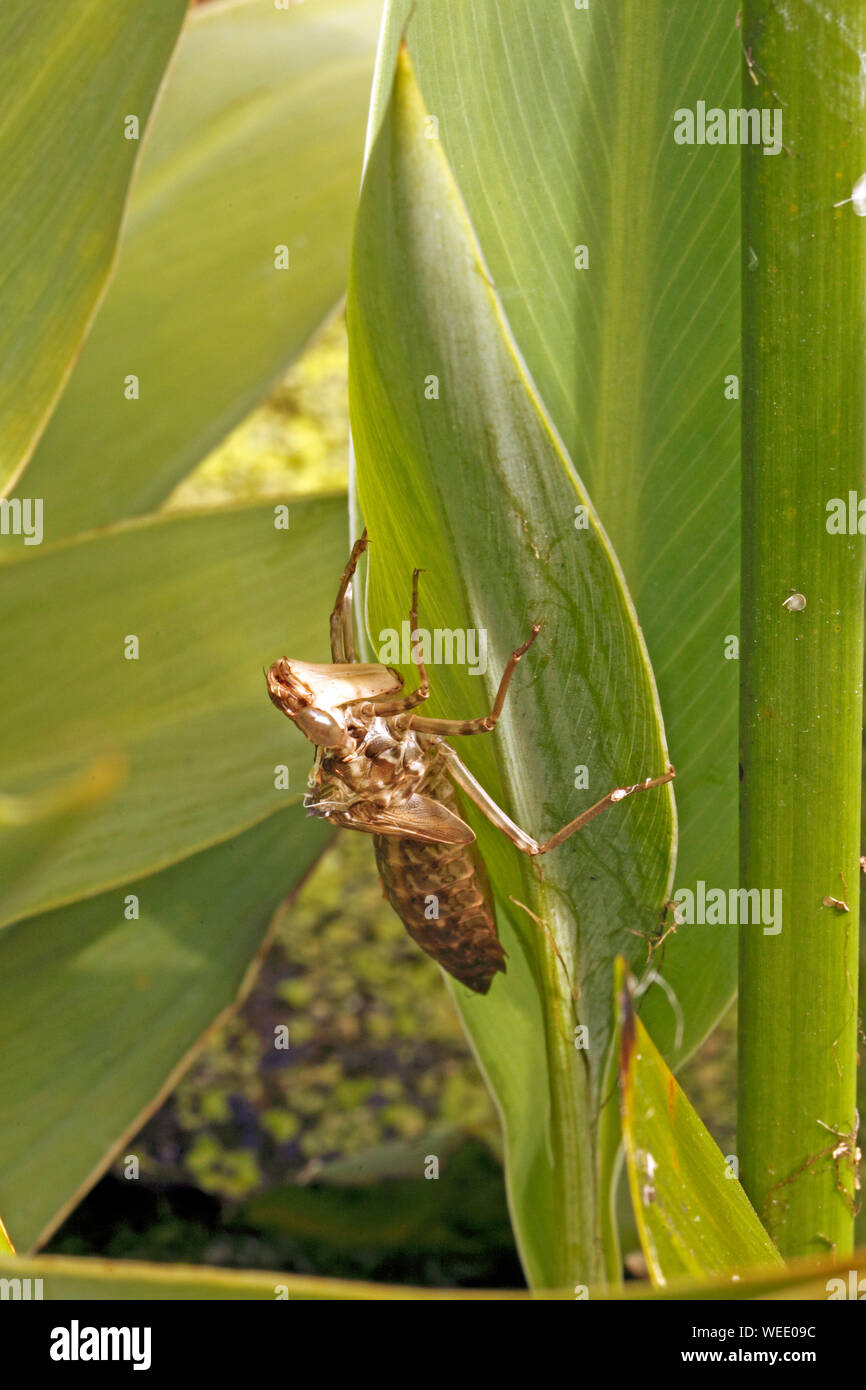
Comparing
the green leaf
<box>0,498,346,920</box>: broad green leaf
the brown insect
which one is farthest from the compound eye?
the green leaf

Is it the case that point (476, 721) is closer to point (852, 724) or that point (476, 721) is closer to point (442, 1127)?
point (852, 724)

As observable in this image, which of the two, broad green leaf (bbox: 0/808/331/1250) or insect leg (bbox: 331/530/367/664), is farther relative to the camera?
broad green leaf (bbox: 0/808/331/1250)

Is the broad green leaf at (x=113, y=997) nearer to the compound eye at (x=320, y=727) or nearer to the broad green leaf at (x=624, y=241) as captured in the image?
the compound eye at (x=320, y=727)

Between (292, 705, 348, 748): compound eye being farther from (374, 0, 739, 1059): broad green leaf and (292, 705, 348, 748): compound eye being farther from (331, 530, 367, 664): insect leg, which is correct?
(374, 0, 739, 1059): broad green leaf

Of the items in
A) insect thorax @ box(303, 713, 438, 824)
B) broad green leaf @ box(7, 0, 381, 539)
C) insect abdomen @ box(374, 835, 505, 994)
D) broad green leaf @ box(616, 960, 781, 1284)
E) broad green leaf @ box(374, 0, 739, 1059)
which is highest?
broad green leaf @ box(7, 0, 381, 539)

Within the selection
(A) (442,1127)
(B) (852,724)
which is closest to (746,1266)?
(B) (852,724)

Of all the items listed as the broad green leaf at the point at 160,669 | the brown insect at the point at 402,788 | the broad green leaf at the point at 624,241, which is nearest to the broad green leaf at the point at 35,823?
the broad green leaf at the point at 160,669

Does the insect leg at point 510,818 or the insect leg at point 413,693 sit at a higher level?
the insect leg at point 413,693
